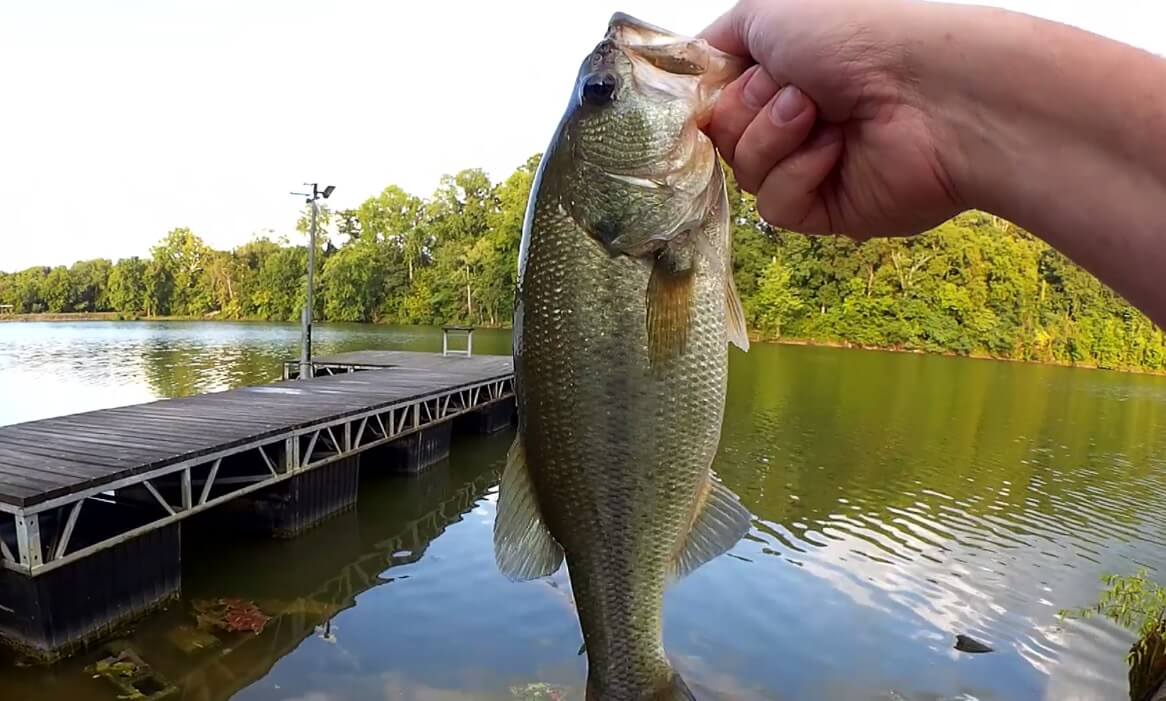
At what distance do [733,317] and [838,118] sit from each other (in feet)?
1.76

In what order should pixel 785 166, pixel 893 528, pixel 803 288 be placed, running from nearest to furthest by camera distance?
pixel 785 166, pixel 893 528, pixel 803 288

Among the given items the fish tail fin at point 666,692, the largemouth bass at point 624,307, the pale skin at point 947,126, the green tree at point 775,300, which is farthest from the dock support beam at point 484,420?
the green tree at point 775,300

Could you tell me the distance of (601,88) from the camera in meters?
1.80

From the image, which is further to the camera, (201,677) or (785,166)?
(201,677)

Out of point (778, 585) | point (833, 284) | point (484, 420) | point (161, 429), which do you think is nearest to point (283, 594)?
point (161, 429)

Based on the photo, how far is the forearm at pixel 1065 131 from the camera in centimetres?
120

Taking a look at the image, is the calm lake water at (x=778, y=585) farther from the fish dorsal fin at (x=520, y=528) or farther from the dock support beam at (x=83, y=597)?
the fish dorsal fin at (x=520, y=528)

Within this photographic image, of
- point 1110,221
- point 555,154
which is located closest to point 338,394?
point 555,154

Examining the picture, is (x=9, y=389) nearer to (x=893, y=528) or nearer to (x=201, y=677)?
(x=201, y=677)

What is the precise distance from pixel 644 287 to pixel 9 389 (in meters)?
29.9

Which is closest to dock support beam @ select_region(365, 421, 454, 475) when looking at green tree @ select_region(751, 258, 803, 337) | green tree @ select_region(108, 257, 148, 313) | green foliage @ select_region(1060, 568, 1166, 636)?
green foliage @ select_region(1060, 568, 1166, 636)

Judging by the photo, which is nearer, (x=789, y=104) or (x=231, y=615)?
(x=789, y=104)

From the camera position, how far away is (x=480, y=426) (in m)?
18.8

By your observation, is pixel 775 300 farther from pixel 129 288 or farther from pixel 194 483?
pixel 129 288
